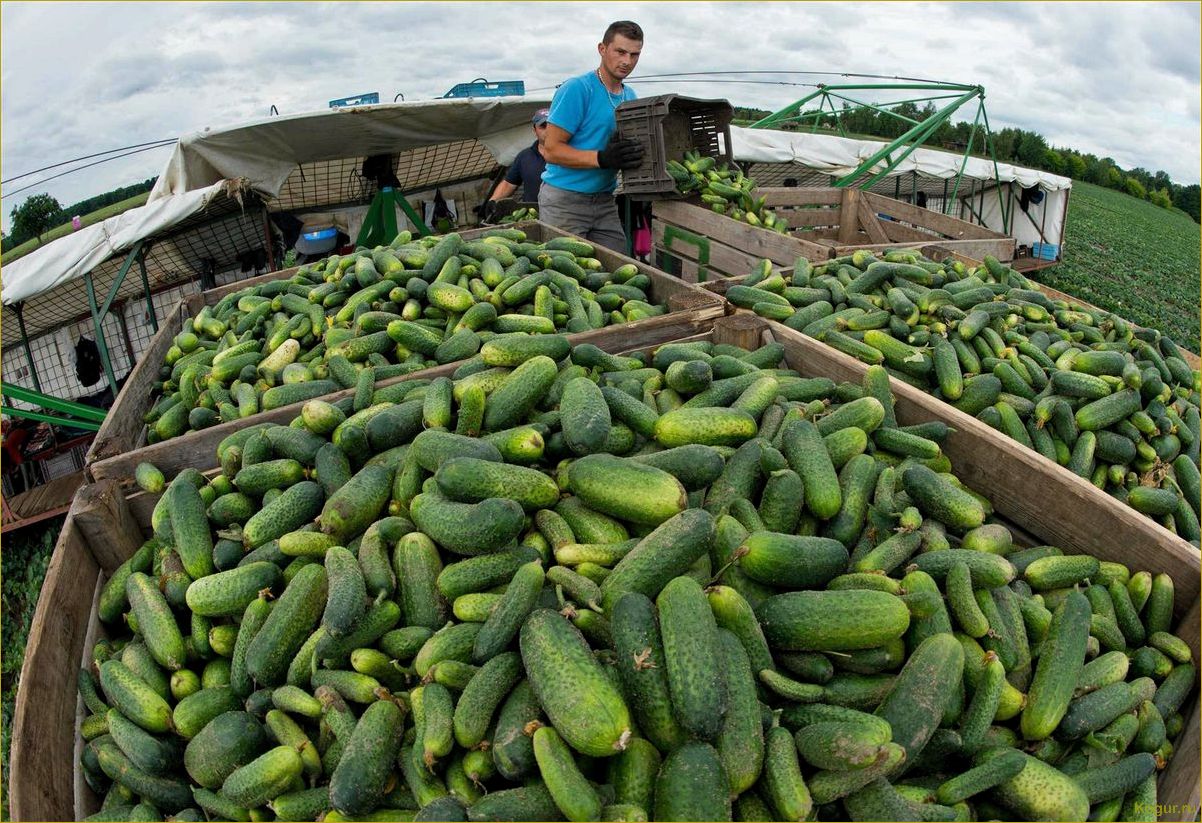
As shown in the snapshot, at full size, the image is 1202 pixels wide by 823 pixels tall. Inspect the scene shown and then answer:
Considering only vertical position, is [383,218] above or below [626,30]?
below

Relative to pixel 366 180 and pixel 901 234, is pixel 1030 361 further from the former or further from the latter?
pixel 366 180

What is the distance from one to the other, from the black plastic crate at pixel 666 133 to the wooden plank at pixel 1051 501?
4432mm

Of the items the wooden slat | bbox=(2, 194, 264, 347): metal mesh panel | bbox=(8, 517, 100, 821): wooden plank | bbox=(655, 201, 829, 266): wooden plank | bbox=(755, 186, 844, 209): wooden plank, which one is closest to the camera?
bbox=(8, 517, 100, 821): wooden plank

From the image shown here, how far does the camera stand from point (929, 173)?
45.8 feet

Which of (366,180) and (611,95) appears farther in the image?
(366,180)

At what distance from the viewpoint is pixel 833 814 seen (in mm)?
1766

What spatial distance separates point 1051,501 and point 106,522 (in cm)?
370

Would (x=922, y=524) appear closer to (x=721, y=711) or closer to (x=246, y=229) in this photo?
(x=721, y=711)

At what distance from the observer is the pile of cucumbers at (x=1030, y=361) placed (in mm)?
3352

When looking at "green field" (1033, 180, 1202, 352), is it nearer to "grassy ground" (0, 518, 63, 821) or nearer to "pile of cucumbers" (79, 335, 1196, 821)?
"pile of cucumbers" (79, 335, 1196, 821)

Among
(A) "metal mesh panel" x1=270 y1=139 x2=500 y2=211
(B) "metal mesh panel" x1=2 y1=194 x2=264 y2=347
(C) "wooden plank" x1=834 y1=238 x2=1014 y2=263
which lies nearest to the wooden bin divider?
(C) "wooden plank" x1=834 y1=238 x2=1014 y2=263

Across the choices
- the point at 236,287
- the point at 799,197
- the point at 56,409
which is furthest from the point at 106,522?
the point at 799,197

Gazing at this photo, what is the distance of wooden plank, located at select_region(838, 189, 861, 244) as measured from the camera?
9.25m

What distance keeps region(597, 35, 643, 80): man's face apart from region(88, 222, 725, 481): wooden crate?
222 cm
